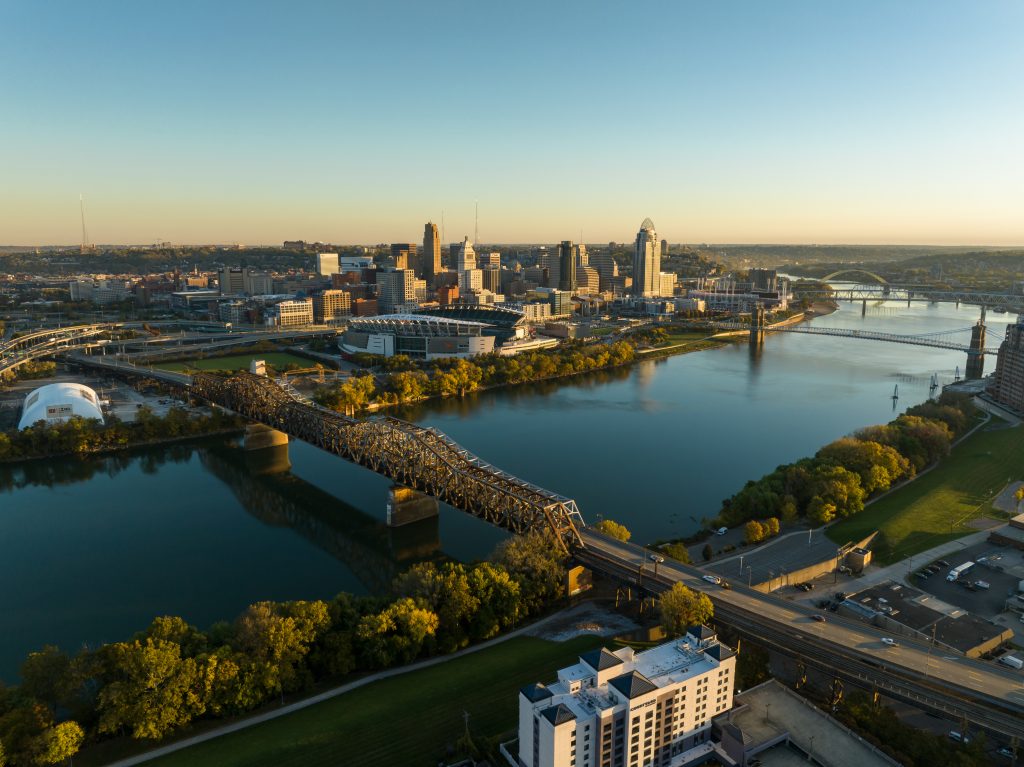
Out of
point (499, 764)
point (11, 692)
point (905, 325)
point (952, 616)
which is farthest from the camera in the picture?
point (905, 325)

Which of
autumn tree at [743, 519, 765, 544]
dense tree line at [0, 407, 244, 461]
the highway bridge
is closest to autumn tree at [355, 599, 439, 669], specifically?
the highway bridge

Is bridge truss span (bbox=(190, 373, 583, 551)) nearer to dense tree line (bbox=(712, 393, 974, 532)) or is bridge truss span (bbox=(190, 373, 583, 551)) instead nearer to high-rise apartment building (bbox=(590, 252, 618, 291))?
dense tree line (bbox=(712, 393, 974, 532))

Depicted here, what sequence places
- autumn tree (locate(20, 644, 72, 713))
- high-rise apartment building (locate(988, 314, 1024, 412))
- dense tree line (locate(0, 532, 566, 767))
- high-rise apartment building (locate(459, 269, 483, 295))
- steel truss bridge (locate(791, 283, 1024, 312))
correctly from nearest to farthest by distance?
dense tree line (locate(0, 532, 566, 767)) < autumn tree (locate(20, 644, 72, 713)) < high-rise apartment building (locate(988, 314, 1024, 412)) < steel truss bridge (locate(791, 283, 1024, 312)) < high-rise apartment building (locate(459, 269, 483, 295))

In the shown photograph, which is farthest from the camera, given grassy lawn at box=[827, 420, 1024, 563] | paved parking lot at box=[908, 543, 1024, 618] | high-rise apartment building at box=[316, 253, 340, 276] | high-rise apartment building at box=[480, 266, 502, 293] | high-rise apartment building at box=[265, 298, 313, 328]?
high-rise apartment building at box=[316, 253, 340, 276]

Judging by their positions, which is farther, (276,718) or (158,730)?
(276,718)

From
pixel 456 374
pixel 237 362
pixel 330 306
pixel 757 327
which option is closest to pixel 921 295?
pixel 757 327

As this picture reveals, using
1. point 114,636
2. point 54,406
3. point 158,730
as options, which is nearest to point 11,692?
point 158,730

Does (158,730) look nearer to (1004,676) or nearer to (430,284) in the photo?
(1004,676)
